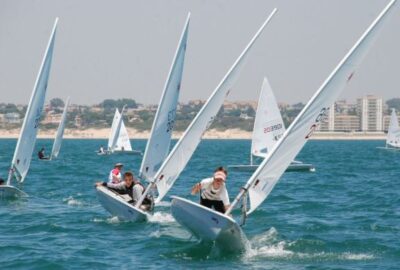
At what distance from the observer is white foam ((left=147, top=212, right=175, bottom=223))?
80.2ft

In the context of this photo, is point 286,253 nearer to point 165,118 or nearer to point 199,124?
point 199,124

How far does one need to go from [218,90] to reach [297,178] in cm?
2332

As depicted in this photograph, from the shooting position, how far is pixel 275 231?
23203mm

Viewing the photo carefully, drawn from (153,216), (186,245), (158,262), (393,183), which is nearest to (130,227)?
(153,216)

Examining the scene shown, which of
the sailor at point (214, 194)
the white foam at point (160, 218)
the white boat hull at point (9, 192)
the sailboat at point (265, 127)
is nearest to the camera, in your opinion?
the sailor at point (214, 194)

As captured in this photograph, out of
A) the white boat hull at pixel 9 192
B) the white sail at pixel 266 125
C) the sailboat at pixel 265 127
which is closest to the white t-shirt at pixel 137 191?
the white boat hull at pixel 9 192

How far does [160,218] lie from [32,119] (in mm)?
7275

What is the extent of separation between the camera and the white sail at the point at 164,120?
26.4 metres

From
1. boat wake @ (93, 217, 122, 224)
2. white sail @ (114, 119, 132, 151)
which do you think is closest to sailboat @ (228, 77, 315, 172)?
boat wake @ (93, 217, 122, 224)

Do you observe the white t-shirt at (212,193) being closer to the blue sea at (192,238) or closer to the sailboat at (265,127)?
the blue sea at (192,238)

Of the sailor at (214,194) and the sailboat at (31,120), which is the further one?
the sailboat at (31,120)

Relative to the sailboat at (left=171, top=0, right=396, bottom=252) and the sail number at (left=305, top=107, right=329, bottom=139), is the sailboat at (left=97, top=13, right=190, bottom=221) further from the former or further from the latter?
the sail number at (left=305, top=107, right=329, bottom=139)

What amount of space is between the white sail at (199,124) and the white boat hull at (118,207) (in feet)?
2.66

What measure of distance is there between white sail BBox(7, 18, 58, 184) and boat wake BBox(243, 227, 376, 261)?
11.4m
